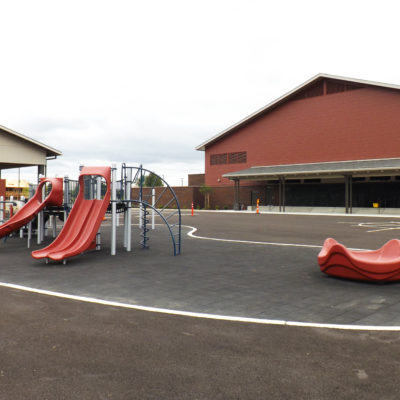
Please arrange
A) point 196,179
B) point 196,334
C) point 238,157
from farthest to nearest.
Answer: point 196,179, point 238,157, point 196,334

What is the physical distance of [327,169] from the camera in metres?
34.8

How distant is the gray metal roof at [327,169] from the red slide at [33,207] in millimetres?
26111

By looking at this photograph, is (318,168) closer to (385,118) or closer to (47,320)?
(385,118)

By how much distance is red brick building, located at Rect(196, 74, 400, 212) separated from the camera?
115 feet

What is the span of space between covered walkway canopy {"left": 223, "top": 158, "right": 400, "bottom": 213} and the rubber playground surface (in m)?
26.7

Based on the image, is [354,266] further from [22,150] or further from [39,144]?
[22,150]

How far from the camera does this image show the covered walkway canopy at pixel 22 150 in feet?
93.4

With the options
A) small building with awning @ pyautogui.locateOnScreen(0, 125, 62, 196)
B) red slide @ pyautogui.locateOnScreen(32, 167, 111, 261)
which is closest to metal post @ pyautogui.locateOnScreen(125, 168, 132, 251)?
red slide @ pyautogui.locateOnScreen(32, 167, 111, 261)

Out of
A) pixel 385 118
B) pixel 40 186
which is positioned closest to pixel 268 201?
pixel 385 118

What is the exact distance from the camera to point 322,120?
39.3m

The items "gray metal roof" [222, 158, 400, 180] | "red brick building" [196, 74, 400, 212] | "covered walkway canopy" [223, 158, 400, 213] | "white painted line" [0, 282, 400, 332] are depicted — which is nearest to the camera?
"white painted line" [0, 282, 400, 332]

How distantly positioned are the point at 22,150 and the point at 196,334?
28.7 m

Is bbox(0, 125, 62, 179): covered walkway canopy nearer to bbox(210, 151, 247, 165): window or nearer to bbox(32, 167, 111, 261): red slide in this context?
bbox(32, 167, 111, 261): red slide

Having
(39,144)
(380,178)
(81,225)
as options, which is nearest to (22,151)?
(39,144)
